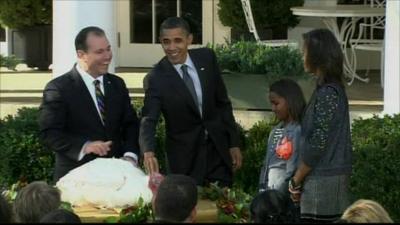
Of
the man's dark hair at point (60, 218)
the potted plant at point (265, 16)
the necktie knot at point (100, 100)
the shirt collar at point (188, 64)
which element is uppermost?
the potted plant at point (265, 16)

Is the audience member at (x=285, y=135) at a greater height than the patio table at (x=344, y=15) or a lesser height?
lesser

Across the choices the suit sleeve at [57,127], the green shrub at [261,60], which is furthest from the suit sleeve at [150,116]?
the green shrub at [261,60]

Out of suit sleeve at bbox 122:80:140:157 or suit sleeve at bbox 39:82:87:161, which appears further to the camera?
suit sleeve at bbox 122:80:140:157

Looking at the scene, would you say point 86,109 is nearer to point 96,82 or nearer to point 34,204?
point 96,82

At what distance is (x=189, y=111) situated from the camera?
5871mm

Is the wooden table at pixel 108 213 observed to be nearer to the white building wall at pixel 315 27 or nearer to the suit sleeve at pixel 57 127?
the suit sleeve at pixel 57 127

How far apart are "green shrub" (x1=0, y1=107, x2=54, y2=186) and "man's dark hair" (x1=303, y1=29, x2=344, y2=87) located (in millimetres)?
3317

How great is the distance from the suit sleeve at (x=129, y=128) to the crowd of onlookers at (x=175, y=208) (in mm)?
1241

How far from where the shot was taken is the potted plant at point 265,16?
1256cm

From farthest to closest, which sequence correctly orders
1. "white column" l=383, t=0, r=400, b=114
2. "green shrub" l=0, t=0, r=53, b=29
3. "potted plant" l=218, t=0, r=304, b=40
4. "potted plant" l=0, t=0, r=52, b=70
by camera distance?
1. "potted plant" l=0, t=0, r=52, b=70
2. "green shrub" l=0, t=0, r=53, b=29
3. "potted plant" l=218, t=0, r=304, b=40
4. "white column" l=383, t=0, r=400, b=114

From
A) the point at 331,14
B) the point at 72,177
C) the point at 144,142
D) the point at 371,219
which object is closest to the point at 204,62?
the point at 144,142

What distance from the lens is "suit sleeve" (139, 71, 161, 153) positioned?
5.63 m

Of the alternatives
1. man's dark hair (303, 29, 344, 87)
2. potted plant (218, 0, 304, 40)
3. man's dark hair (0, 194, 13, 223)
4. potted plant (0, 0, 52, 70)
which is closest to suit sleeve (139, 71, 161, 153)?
man's dark hair (303, 29, 344, 87)

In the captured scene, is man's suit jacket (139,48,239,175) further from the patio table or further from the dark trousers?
the patio table
